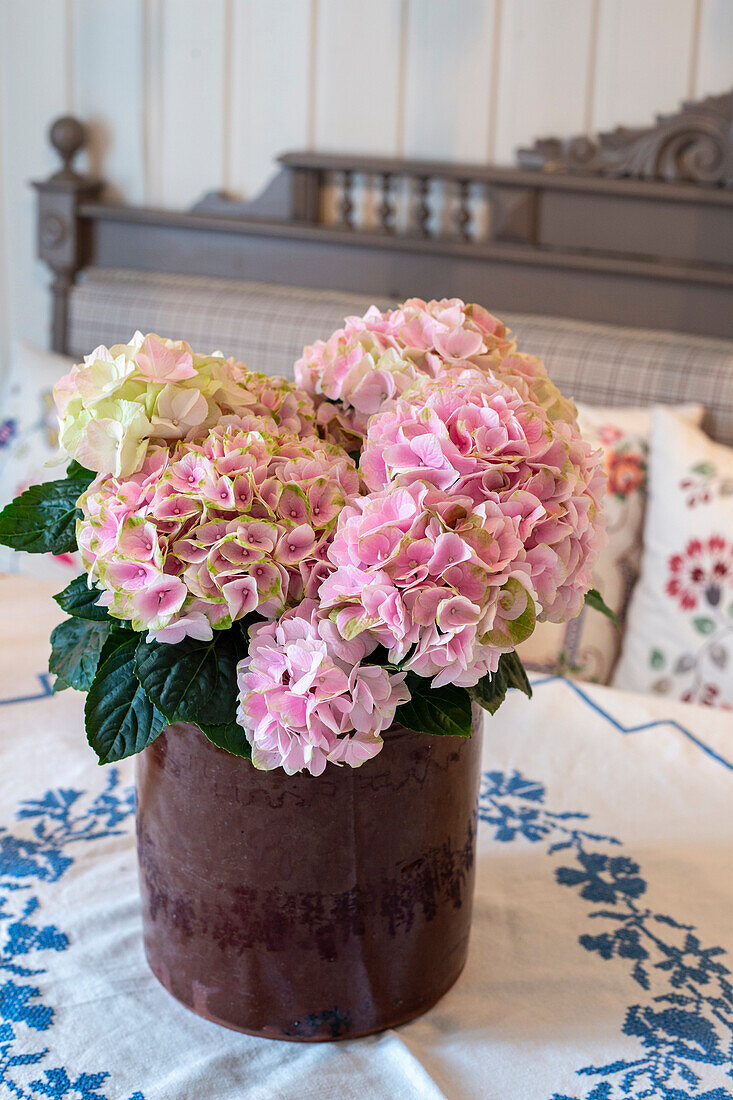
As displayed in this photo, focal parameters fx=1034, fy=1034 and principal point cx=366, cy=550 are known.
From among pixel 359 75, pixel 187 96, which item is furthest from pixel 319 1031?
pixel 187 96

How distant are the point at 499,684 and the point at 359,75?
154cm

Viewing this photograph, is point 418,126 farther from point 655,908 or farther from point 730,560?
point 655,908

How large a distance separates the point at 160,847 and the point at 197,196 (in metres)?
1.62

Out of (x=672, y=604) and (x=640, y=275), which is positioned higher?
(x=640, y=275)

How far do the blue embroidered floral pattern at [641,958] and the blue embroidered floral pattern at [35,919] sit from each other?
0.93 feet

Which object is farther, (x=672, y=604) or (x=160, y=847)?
(x=672, y=604)

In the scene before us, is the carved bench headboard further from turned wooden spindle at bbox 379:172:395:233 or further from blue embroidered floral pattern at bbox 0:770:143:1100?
blue embroidered floral pattern at bbox 0:770:143:1100

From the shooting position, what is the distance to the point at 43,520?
549 mm

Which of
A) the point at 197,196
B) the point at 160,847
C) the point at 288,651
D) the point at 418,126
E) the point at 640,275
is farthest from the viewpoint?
the point at 197,196

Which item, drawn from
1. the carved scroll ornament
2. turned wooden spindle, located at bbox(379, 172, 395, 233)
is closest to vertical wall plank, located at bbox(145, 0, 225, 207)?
turned wooden spindle, located at bbox(379, 172, 395, 233)


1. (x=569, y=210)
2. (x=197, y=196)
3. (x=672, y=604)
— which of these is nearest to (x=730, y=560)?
(x=672, y=604)

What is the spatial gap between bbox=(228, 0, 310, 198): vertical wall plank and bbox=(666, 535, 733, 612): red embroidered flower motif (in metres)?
1.04

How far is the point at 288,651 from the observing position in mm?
475

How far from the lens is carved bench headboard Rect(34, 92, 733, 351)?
5.12 feet
